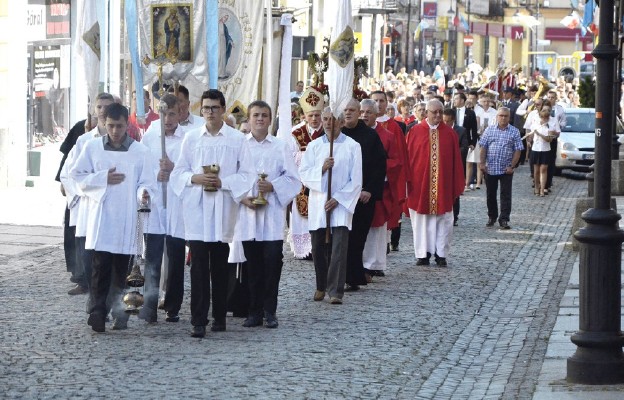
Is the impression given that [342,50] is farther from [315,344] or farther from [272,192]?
[315,344]

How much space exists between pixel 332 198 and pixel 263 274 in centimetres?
180

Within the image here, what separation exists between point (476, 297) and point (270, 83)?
4507mm

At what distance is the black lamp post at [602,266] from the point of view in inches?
374

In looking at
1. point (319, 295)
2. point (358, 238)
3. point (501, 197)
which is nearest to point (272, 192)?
point (319, 295)

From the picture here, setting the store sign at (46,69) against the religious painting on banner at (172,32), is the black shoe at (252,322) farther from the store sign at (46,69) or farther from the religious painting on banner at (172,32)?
the store sign at (46,69)

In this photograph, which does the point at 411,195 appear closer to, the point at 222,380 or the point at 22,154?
the point at 222,380

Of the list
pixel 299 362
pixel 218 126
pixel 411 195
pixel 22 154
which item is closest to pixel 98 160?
pixel 218 126

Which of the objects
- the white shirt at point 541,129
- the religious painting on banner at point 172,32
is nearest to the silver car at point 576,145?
the white shirt at point 541,129

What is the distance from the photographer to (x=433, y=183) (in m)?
17.0

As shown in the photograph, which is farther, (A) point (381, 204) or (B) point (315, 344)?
(A) point (381, 204)

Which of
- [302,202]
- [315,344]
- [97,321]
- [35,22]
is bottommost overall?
[315,344]

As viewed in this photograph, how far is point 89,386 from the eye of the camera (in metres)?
9.38

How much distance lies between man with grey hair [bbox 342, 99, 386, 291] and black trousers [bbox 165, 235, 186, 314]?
243 cm

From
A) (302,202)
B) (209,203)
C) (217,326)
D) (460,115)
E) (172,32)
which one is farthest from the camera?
(460,115)
